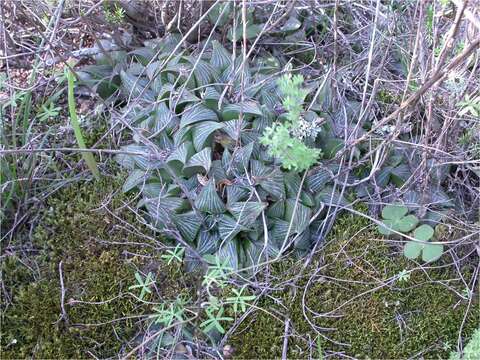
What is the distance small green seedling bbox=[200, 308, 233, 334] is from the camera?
1.58 metres

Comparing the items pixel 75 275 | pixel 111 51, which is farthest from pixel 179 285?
pixel 111 51

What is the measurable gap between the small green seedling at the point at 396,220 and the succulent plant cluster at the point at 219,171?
0.16 metres

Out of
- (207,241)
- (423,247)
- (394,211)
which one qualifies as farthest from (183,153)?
(423,247)

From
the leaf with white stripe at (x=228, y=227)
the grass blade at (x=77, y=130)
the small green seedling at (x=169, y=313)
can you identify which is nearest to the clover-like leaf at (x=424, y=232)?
the leaf with white stripe at (x=228, y=227)

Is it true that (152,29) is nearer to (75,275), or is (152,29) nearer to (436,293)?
(75,275)

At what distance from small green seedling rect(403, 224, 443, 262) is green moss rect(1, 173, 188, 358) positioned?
0.68 m

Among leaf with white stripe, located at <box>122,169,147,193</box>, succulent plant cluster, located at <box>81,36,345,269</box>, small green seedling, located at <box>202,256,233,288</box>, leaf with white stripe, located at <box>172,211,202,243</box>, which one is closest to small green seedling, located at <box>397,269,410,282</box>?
succulent plant cluster, located at <box>81,36,345,269</box>

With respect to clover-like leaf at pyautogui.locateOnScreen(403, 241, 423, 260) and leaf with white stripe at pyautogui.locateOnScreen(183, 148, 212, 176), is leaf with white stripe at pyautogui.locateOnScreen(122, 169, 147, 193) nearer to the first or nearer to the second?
leaf with white stripe at pyautogui.locateOnScreen(183, 148, 212, 176)

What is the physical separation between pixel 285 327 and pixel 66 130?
1.00 meters

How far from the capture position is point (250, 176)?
5.86 ft

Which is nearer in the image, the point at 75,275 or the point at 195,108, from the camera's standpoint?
the point at 75,275

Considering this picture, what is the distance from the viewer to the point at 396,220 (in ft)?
5.89

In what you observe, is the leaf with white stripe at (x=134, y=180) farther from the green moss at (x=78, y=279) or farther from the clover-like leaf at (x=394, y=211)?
the clover-like leaf at (x=394, y=211)

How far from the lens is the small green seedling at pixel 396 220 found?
70.2 inches
